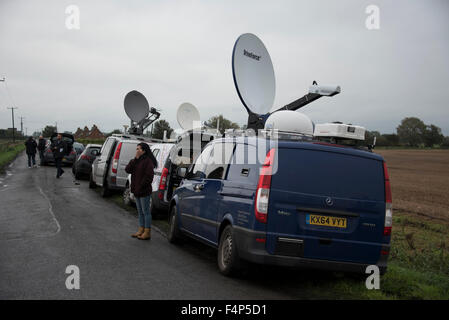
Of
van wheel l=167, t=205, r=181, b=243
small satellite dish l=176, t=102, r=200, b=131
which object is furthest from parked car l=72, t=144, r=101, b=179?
van wheel l=167, t=205, r=181, b=243

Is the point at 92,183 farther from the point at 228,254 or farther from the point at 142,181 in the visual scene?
the point at 228,254

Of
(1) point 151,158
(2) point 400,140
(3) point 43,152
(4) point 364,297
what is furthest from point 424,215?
(2) point 400,140

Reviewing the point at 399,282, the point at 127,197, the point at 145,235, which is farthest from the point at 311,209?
the point at 127,197

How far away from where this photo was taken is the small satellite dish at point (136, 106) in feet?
77.5

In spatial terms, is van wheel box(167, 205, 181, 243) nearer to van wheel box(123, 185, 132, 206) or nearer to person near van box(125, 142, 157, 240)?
person near van box(125, 142, 157, 240)

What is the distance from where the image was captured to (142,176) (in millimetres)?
9695

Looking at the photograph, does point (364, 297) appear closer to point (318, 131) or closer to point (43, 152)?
point (318, 131)

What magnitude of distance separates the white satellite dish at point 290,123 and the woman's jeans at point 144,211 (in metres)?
2.74

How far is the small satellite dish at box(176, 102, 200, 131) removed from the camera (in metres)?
19.9

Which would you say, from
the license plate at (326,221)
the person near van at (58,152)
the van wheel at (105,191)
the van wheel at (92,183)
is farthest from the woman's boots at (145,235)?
the person near van at (58,152)

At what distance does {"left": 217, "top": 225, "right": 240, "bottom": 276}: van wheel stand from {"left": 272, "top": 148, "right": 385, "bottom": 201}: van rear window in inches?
42.9

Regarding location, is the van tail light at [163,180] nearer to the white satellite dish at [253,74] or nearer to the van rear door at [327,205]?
the white satellite dish at [253,74]
